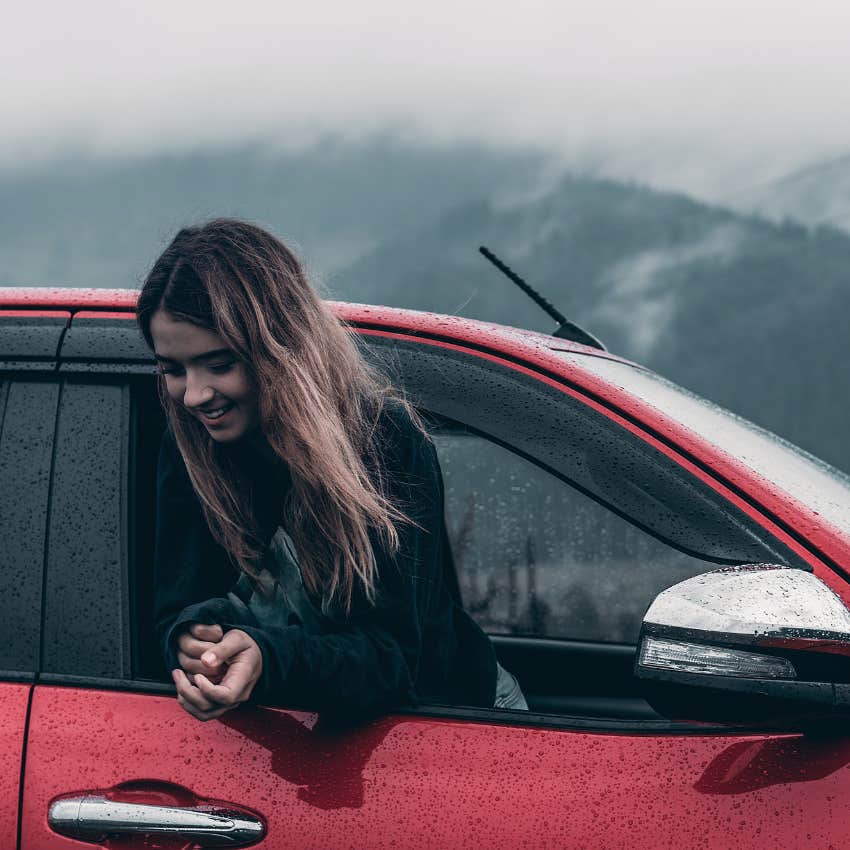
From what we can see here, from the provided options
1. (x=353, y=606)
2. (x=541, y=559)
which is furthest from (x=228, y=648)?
(x=541, y=559)

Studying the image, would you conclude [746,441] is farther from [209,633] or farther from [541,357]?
[209,633]

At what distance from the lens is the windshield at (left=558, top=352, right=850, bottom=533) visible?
1545 mm

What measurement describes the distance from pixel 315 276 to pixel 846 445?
34.2 meters

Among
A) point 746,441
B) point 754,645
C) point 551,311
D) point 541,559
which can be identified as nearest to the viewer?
point 754,645

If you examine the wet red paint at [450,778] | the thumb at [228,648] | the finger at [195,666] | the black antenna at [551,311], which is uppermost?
the black antenna at [551,311]

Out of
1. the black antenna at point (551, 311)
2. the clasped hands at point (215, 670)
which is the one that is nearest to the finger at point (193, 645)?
the clasped hands at point (215, 670)

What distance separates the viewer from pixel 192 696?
50.0 inches

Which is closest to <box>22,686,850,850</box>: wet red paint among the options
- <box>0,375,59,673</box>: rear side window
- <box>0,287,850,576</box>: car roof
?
<box>0,375,59,673</box>: rear side window

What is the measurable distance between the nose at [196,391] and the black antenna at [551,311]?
0.92 m

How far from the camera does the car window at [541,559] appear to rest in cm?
323

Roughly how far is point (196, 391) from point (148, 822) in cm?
54

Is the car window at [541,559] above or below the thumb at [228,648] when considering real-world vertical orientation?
above

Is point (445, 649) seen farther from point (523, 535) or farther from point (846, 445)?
point (846, 445)

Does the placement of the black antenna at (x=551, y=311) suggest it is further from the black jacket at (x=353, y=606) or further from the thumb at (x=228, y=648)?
the thumb at (x=228, y=648)
